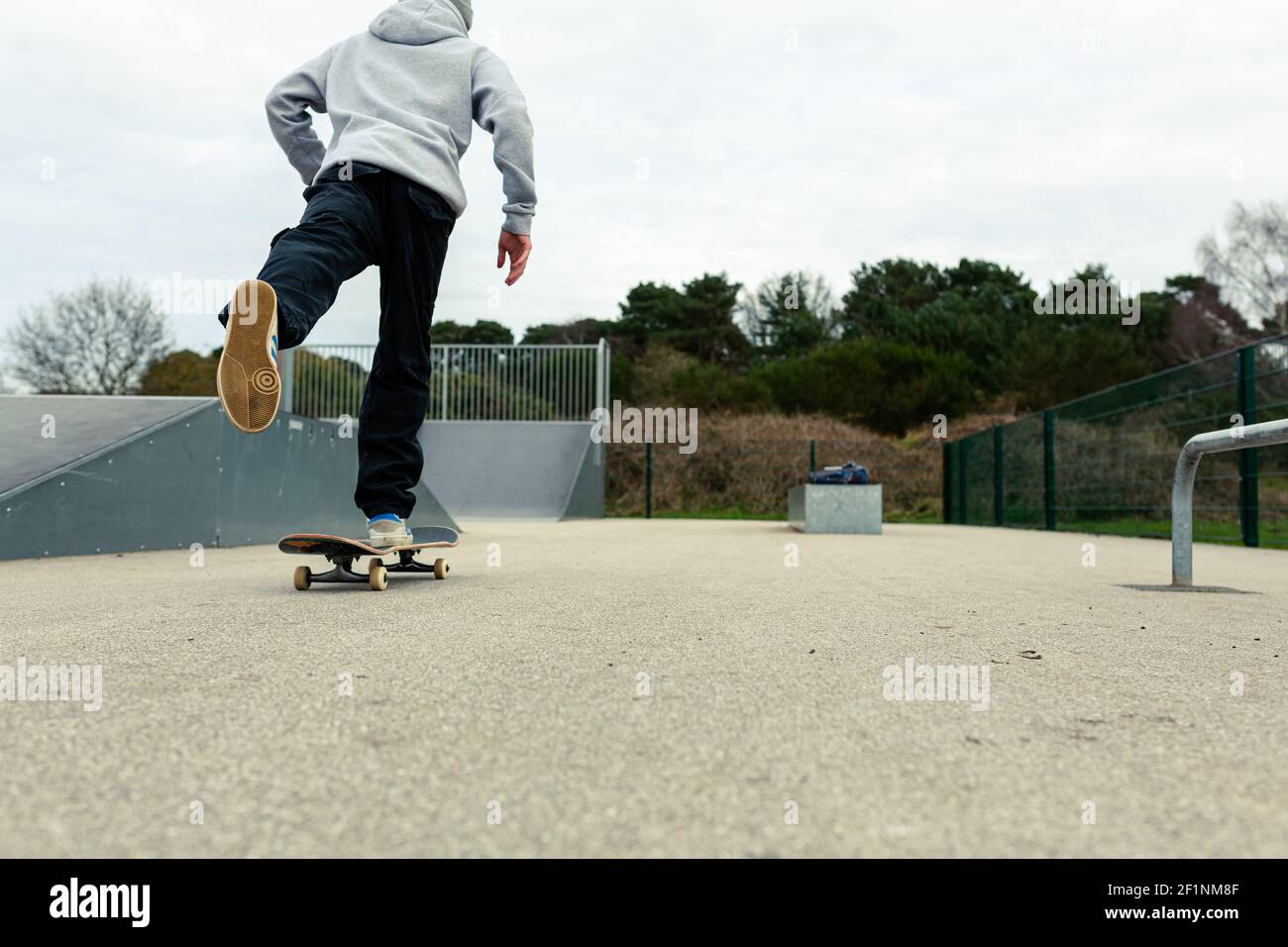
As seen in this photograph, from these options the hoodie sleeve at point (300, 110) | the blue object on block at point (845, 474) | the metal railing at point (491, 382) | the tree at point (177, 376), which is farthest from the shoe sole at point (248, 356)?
the tree at point (177, 376)

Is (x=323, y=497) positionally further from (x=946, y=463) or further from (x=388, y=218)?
(x=946, y=463)

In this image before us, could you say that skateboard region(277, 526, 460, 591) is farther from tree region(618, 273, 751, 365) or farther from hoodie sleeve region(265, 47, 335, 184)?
tree region(618, 273, 751, 365)

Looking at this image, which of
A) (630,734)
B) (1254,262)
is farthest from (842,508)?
(1254,262)

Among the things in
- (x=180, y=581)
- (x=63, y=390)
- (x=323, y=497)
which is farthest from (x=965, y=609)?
(x=63, y=390)

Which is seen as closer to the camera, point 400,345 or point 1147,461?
point 400,345

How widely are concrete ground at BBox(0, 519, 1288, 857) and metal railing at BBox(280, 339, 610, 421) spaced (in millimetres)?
13790

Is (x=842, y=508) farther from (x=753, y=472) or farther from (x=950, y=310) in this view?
(x=950, y=310)

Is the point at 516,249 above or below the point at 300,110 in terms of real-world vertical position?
below

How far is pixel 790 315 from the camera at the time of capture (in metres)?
30.6

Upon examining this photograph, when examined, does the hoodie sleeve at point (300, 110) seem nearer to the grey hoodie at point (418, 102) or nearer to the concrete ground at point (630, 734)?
the grey hoodie at point (418, 102)

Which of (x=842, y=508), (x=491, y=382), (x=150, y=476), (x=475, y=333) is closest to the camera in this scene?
(x=150, y=476)

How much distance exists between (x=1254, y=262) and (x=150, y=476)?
2756 cm

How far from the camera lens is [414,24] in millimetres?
3184
